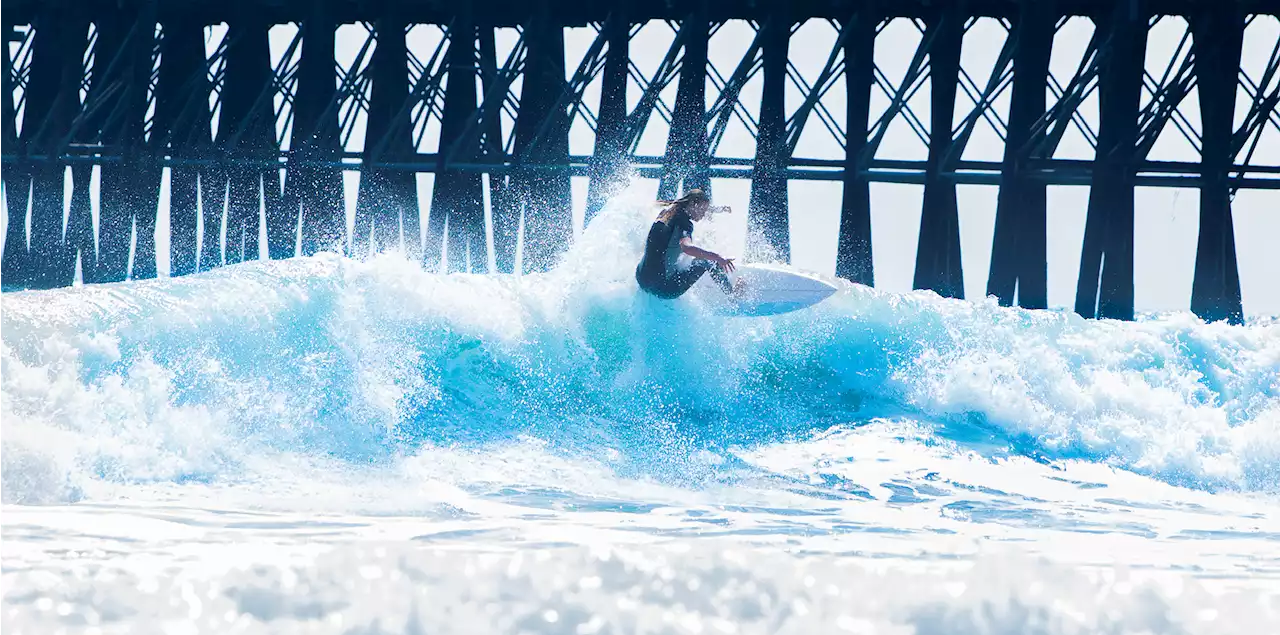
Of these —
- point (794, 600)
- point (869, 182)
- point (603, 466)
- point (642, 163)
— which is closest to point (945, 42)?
point (869, 182)

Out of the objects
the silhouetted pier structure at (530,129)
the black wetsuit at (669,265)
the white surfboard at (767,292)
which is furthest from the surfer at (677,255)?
the silhouetted pier structure at (530,129)

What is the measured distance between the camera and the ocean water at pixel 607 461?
412cm

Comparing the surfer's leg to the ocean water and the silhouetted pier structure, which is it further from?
the silhouetted pier structure

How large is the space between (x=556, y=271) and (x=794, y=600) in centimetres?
683

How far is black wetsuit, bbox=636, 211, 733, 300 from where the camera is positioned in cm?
982

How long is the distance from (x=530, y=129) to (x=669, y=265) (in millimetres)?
8039

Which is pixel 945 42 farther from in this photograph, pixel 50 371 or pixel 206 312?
pixel 50 371

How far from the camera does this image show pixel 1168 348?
10.6 m

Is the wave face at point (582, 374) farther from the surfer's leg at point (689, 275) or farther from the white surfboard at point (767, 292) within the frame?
the surfer's leg at point (689, 275)

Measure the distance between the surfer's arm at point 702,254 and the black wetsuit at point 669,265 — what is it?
0.21 ft

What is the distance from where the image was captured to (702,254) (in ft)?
31.8

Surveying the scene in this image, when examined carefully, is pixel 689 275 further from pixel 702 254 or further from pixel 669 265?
pixel 702 254

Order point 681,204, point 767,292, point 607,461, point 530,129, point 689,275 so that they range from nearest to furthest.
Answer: point 607,461
point 681,204
point 689,275
point 767,292
point 530,129

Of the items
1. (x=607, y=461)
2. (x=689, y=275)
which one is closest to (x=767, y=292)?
(x=689, y=275)
